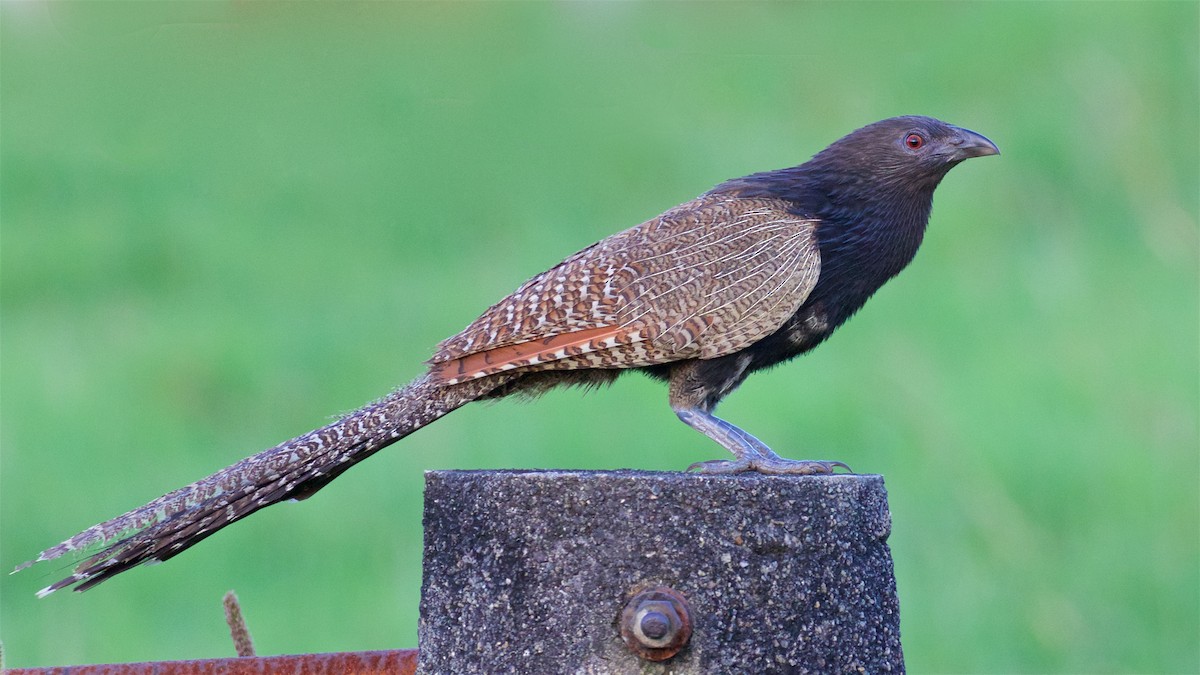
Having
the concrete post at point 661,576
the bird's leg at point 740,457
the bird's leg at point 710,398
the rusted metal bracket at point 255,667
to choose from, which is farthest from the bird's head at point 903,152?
the rusted metal bracket at point 255,667

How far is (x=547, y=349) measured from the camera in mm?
4262

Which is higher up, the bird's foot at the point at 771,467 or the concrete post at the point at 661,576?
the bird's foot at the point at 771,467

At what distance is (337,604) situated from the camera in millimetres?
9148

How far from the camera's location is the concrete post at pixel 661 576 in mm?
3342

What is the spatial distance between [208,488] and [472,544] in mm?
946

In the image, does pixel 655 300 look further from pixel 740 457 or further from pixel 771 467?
pixel 771 467

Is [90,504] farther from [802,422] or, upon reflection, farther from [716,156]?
[716,156]

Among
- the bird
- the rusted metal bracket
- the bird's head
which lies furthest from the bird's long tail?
the bird's head

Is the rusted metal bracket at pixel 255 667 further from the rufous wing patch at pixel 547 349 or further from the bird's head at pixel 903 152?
the bird's head at pixel 903 152

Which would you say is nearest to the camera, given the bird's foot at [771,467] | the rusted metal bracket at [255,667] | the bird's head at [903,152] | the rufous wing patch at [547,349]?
the rusted metal bracket at [255,667]

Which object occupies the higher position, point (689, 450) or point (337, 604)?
point (689, 450)

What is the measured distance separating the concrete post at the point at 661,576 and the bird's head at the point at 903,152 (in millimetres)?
1795

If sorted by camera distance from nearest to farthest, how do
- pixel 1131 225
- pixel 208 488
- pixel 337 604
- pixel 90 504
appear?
pixel 208 488, pixel 337 604, pixel 90 504, pixel 1131 225

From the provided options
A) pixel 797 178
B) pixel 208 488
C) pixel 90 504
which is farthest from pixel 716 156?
pixel 208 488
